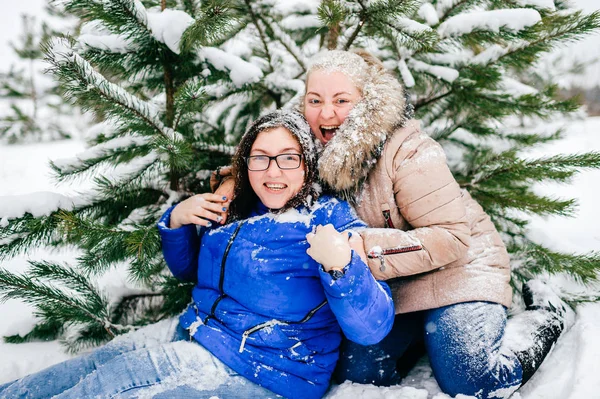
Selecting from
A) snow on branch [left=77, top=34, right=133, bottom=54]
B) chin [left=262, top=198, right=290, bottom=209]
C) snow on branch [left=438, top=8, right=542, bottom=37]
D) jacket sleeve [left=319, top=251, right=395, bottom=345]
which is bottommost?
jacket sleeve [left=319, top=251, right=395, bottom=345]

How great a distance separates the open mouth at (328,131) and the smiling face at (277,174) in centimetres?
28

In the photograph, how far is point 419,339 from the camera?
7.39 ft

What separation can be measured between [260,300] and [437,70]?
1.73 metres

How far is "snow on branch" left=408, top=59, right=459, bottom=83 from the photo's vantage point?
2271 mm

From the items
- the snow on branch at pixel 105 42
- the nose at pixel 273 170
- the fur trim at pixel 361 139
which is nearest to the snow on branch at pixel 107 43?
the snow on branch at pixel 105 42

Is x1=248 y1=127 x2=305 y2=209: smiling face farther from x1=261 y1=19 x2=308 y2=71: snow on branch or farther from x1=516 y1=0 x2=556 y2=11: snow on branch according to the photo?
x1=516 y1=0 x2=556 y2=11: snow on branch

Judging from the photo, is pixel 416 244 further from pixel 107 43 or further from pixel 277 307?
pixel 107 43

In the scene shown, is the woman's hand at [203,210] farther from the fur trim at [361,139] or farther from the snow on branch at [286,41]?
the snow on branch at [286,41]

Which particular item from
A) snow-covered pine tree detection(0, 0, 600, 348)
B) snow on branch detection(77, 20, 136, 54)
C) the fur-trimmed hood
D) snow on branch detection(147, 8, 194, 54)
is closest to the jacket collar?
the fur-trimmed hood

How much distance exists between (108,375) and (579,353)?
2.18m

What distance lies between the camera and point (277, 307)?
1738 millimetres

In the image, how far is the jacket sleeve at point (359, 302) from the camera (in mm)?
1470

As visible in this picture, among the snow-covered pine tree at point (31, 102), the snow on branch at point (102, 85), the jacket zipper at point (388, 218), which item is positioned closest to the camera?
the snow on branch at point (102, 85)

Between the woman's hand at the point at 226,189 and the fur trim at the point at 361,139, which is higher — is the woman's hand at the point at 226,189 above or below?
below
